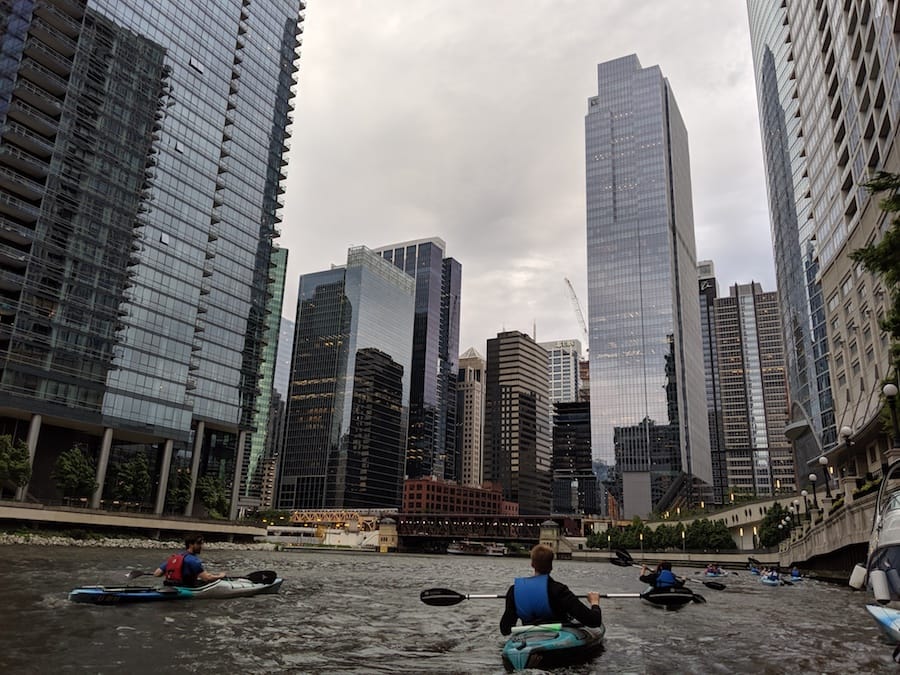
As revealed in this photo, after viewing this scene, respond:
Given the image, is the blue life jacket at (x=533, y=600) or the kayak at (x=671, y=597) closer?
the blue life jacket at (x=533, y=600)

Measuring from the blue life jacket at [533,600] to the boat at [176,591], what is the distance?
12731 mm

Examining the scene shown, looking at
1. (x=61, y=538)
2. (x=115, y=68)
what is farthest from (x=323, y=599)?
(x=115, y=68)

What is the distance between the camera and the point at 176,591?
20.7 metres

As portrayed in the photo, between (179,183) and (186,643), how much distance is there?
96.6m

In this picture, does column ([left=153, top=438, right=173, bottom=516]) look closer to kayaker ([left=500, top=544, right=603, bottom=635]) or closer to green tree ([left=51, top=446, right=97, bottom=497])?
green tree ([left=51, top=446, right=97, bottom=497])

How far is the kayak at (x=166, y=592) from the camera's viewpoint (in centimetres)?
1941

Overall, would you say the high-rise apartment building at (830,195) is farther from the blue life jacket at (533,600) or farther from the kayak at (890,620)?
the blue life jacket at (533,600)

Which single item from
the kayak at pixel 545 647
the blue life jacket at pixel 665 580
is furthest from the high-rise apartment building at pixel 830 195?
the kayak at pixel 545 647

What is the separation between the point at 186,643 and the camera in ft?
49.2

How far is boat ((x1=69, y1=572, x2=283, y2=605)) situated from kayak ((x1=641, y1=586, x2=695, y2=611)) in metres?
13.8

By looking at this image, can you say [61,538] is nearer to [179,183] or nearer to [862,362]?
[179,183]

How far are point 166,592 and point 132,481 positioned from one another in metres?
72.9

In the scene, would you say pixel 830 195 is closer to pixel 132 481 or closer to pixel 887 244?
pixel 887 244

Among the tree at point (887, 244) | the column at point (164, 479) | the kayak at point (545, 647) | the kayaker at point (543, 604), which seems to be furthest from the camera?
the column at point (164, 479)
